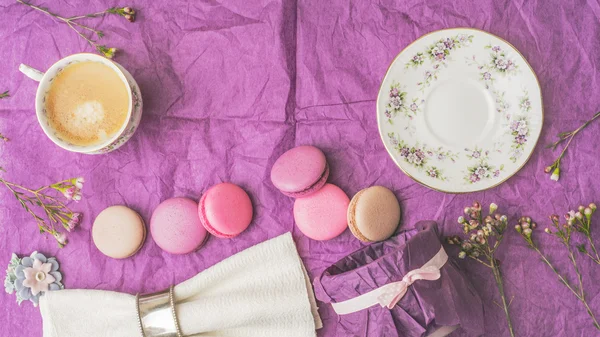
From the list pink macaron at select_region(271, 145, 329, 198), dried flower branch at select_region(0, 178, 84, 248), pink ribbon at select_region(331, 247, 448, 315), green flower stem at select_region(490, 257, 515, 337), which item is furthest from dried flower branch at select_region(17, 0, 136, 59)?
green flower stem at select_region(490, 257, 515, 337)

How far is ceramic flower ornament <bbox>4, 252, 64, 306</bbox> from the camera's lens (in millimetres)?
1044

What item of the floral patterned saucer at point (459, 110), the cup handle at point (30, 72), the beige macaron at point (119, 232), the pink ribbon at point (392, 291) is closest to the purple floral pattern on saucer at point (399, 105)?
the floral patterned saucer at point (459, 110)

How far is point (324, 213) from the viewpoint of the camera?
3.18 ft

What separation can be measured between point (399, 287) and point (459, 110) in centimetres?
33

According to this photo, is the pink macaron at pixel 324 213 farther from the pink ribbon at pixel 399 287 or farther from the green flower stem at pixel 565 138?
the green flower stem at pixel 565 138

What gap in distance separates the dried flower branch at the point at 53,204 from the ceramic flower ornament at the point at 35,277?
0.05 metres

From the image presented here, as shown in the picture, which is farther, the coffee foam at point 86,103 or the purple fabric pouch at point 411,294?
the coffee foam at point 86,103

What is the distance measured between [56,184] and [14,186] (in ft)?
0.33

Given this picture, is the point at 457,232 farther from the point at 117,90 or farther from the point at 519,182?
the point at 117,90

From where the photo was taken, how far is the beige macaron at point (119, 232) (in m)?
1.01

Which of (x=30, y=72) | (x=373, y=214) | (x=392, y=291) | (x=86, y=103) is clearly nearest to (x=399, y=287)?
(x=392, y=291)

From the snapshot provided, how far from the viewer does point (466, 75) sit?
3.13 ft

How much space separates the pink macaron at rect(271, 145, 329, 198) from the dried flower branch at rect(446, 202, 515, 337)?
0.84 feet

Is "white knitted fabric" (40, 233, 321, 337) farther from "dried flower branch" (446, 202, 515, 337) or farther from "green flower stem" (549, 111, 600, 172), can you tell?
"green flower stem" (549, 111, 600, 172)
